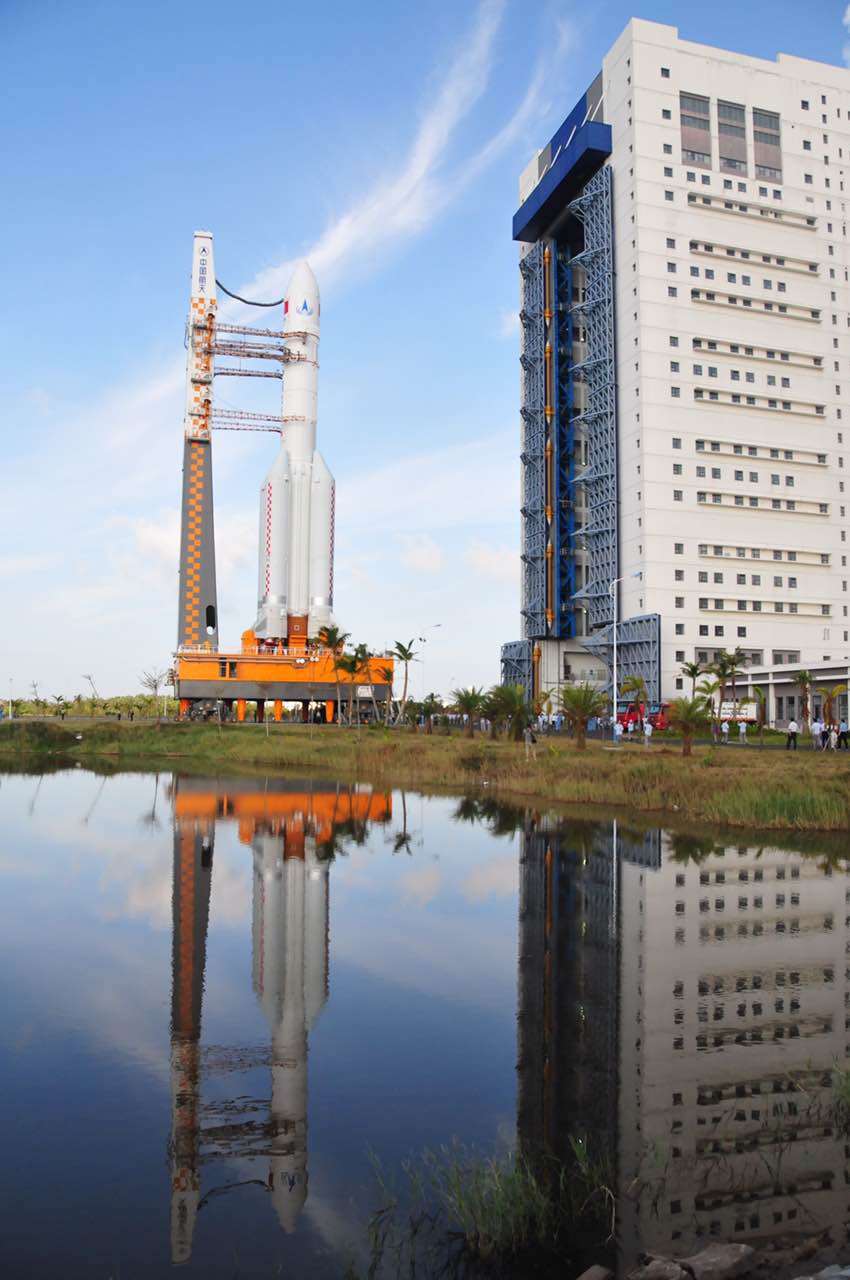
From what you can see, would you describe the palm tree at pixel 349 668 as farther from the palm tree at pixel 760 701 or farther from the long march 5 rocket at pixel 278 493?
the palm tree at pixel 760 701

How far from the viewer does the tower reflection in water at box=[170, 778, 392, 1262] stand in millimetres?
7555

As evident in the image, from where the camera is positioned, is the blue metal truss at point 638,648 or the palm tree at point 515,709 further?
the blue metal truss at point 638,648

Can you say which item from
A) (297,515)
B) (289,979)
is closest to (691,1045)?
(289,979)

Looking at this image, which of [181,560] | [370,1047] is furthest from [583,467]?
[370,1047]

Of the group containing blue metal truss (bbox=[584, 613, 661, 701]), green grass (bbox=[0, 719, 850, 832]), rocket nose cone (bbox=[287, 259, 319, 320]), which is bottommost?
green grass (bbox=[0, 719, 850, 832])

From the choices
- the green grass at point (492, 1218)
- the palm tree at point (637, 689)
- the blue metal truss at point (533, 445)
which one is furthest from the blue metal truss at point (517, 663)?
the green grass at point (492, 1218)

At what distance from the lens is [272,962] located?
44.9 feet

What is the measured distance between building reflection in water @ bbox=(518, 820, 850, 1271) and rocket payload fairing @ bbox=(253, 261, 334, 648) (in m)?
60.1

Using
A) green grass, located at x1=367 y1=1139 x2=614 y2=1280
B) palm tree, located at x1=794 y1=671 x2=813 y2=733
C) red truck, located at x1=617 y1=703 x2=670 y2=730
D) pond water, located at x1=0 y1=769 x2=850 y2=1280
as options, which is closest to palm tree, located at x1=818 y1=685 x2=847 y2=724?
palm tree, located at x1=794 y1=671 x2=813 y2=733

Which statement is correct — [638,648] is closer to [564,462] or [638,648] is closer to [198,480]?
[564,462]

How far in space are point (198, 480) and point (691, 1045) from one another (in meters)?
74.0

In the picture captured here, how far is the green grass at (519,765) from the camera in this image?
88.4 ft

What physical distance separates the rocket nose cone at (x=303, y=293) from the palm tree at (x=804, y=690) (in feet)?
149

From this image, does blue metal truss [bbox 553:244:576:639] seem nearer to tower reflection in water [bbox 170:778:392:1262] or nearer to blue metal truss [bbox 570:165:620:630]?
blue metal truss [bbox 570:165:620:630]
